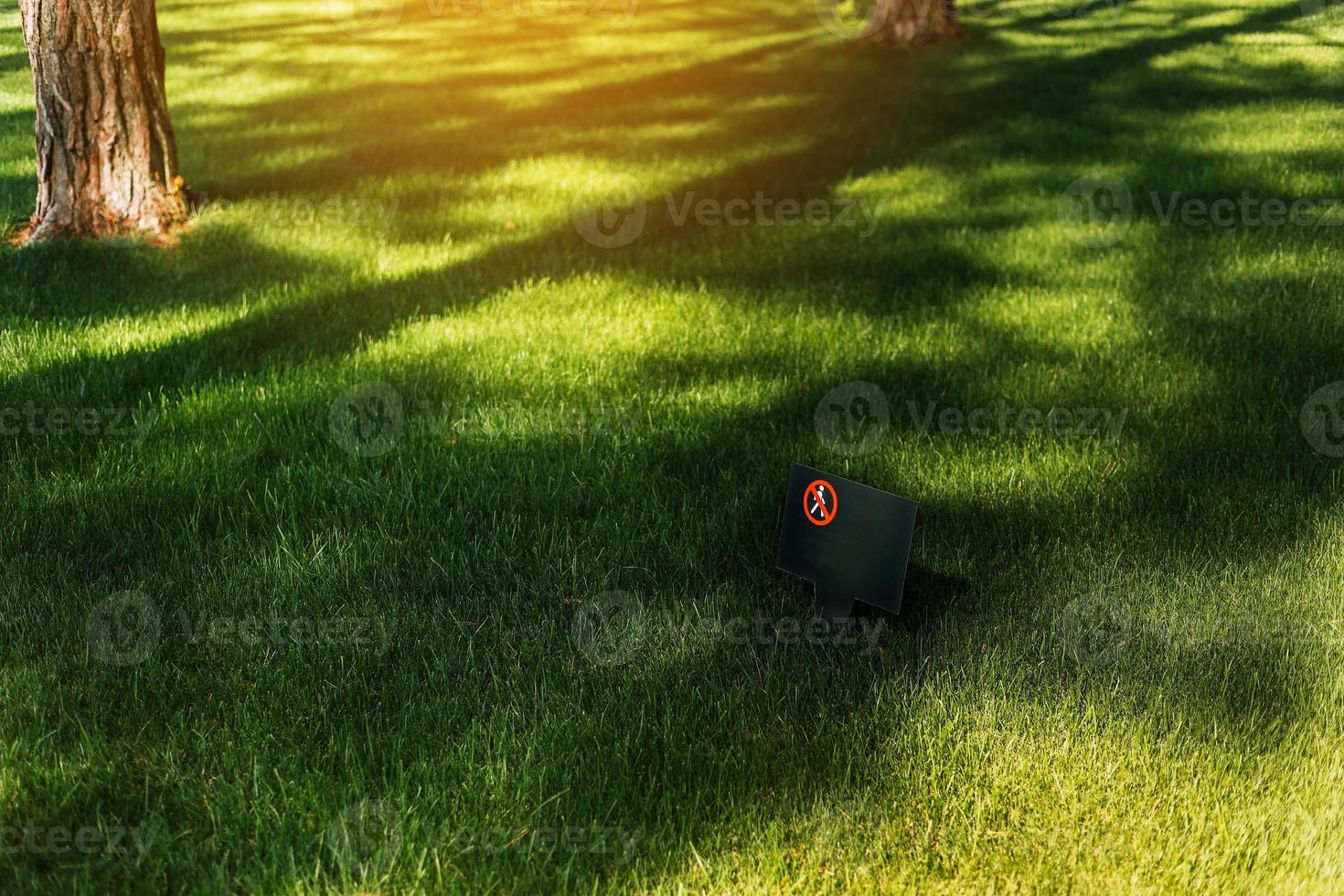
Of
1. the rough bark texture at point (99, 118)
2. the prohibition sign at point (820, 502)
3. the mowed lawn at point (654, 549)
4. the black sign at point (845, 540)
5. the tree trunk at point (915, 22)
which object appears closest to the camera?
the mowed lawn at point (654, 549)

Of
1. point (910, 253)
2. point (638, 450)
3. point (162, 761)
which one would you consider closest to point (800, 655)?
point (638, 450)

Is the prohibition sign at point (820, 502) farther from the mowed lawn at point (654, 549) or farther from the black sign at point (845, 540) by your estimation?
the mowed lawn at point (654, 549)

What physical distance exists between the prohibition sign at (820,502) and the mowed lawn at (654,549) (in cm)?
39

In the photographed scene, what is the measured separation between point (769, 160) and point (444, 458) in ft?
20.0

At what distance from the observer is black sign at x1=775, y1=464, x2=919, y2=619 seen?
9.27 ft

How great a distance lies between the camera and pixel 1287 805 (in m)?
2.56

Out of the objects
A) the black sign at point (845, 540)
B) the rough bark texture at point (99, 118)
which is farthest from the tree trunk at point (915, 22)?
the black sign at point (845, 540)

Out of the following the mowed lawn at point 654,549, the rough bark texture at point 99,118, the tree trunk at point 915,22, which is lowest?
the mowed lawn at point 654,549

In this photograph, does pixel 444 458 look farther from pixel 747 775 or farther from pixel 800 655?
pixel 747 775

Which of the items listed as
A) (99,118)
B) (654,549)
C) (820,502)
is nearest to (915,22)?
(99,118)

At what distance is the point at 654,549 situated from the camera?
358 cm

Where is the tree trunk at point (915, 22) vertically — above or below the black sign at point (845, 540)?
above

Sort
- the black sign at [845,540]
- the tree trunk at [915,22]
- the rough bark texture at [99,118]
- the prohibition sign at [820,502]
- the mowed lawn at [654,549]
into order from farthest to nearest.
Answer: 1. the tree trunk at [915,22]
2. the rough bark texture at [99,118]
3. the prohibition sign at [820,502]
4. the black sign at [845,540]
5. the mowed lawn at [654,549]

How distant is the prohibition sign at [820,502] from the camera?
2938 mm
